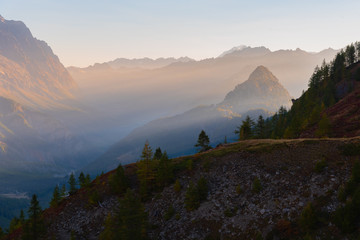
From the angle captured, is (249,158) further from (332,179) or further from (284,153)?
(332,179)

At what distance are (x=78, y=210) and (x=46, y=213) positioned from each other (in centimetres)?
1020

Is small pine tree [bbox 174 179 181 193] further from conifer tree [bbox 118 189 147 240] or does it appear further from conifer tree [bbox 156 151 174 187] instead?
conifer tree [bbox 118 189 147 240]

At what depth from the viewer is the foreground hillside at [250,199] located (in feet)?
101

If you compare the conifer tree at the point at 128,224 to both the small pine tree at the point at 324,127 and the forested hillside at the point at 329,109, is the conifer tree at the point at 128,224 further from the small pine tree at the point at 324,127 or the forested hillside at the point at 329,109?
the forested hillside at the point at 329,109

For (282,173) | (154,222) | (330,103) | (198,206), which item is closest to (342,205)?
(282,173)

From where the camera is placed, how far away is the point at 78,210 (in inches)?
2144

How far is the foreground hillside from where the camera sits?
30.9 meters

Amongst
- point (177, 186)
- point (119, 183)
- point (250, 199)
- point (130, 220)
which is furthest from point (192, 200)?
point (119, 183)

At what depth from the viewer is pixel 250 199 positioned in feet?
128

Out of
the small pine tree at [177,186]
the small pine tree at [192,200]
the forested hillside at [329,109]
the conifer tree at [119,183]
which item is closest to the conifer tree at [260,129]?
the forested hillside at [329,109]

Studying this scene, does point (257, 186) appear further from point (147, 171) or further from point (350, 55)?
point (350, 55)

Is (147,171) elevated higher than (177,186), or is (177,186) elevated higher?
(147,171)

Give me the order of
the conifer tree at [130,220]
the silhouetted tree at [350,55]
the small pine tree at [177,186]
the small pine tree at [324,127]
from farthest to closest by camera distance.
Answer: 1. the silhouetted tree at [350,55]
2. the small pine tree at [324,127]
3. the small pine tree at [177,186]
4. the conifer tree at [130,220]

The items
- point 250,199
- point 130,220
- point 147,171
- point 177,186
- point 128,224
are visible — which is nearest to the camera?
point 128,224
